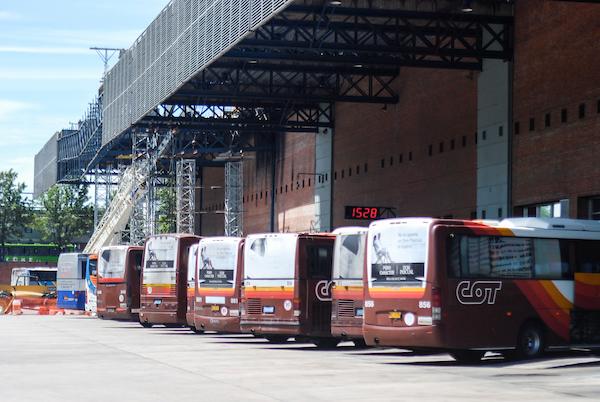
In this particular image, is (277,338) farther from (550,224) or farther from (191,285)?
(550,224)

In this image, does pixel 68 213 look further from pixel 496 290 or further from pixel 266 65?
pixel 496 290

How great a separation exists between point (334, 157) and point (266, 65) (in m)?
10.2

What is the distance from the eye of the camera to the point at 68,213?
12512 centimetres

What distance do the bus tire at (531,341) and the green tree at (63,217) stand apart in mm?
103917

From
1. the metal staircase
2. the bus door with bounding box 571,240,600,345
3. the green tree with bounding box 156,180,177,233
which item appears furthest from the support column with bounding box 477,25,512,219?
the green tree with bounding box 156,180,177,233

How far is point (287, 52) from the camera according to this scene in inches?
1855

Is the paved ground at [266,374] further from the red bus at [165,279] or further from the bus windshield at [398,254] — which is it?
the red bus at [165,279]

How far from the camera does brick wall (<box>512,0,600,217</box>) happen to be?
35031 millimetres

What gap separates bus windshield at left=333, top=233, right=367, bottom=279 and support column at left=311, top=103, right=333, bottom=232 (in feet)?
108

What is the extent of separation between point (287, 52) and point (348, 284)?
2149cm

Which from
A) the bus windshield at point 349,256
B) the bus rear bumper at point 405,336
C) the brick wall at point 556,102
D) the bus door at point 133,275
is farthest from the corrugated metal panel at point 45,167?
the bus rear bumper at point 405,336

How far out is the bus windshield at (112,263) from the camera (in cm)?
4631

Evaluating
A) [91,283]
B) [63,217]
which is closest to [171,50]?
[91,283]

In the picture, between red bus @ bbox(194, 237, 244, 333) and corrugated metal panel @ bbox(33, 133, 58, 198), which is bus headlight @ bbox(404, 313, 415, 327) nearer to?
red bus @ bbox(194, 237, 244, 333)
